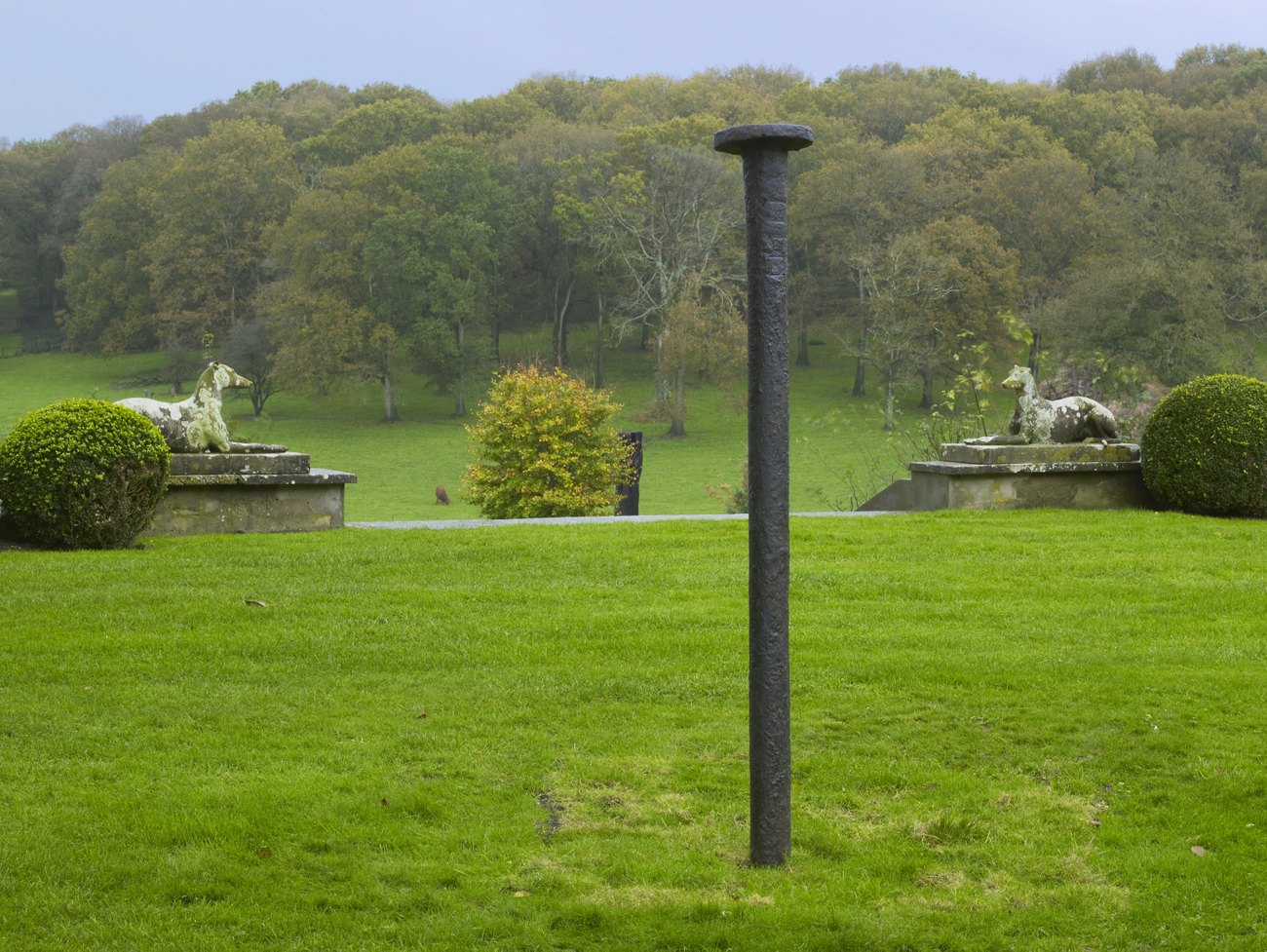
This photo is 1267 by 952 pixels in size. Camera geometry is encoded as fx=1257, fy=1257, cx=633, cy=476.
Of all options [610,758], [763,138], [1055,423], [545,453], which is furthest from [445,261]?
[763,138]

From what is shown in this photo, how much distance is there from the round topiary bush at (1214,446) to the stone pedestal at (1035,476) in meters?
0.48

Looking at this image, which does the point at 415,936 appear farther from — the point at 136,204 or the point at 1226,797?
the point at 136,204

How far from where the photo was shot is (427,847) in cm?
402

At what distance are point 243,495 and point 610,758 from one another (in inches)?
253

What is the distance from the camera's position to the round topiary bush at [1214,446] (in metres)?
10.9

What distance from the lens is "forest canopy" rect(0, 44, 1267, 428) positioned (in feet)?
129

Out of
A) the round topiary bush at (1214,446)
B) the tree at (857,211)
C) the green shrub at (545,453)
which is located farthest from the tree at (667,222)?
the round topiary bush at (1214,446)

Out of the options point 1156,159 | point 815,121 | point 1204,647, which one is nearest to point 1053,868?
point 1204,647

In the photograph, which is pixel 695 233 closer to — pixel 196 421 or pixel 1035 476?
pixel 1035 476

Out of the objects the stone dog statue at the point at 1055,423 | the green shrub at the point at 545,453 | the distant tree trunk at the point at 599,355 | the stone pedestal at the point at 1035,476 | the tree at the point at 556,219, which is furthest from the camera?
the distant tree trunk at the point at 599,355

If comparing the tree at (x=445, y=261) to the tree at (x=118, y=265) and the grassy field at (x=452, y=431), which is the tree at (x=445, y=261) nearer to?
the grassy field at (x=452, y=431)

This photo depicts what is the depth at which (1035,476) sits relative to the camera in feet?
38.3

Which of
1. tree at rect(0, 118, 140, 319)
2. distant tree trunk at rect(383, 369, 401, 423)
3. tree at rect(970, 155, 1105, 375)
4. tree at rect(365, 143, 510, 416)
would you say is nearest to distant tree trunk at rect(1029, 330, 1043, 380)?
tree at rect(970, 155, 1105, 375)

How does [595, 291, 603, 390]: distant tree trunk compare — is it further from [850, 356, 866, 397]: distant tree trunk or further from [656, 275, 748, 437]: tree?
[850, 356, 866, 397]: distant tree trunk
